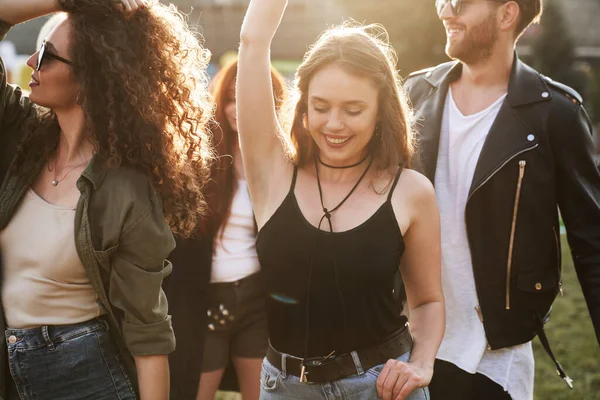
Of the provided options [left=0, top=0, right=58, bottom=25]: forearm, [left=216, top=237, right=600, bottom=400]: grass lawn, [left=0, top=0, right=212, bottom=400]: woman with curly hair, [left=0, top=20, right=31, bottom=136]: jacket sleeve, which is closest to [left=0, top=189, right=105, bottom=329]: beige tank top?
[left=0, top=0, right=212, bottom=400]: woman with curly hair

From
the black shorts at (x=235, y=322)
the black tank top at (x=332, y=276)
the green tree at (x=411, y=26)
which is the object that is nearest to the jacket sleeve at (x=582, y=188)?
the black tank top at (x=332, y=276)

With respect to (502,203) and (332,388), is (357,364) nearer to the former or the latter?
(332,388)

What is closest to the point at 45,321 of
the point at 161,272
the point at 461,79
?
the point at 161,272

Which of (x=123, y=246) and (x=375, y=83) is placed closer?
(x=123, y=246)

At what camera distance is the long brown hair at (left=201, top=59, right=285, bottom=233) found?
153 inches

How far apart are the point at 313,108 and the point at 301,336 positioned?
0.72m

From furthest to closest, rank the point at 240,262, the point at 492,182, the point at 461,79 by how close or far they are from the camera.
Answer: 1. the point at 240,262
2. the point at 461,79
3. the point at 492,182

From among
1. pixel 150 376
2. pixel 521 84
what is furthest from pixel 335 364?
pixel 521 84

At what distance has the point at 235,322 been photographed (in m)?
3.85

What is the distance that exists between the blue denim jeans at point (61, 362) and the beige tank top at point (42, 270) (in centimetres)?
3

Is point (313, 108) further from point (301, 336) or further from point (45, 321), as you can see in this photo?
point (45, 321)

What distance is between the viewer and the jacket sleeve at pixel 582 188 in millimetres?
3006

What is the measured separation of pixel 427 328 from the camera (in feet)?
8.10

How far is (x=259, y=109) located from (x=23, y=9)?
774 millimetres
